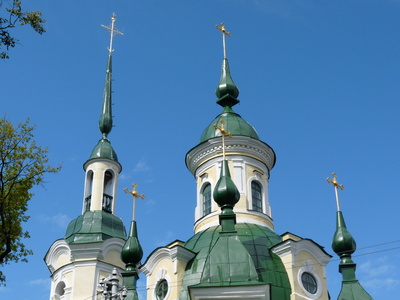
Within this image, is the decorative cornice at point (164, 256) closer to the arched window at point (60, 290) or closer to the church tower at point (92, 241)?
the church tower at point (92, 241)

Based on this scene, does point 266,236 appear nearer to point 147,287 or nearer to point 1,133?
point 147,287

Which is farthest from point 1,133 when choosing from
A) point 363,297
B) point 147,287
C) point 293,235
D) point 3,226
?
point 363,297

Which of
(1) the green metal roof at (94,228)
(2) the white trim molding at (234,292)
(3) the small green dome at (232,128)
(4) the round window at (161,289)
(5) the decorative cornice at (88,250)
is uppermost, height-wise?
(3) the small green dome at (232,128)

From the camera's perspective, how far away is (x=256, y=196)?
1961cm

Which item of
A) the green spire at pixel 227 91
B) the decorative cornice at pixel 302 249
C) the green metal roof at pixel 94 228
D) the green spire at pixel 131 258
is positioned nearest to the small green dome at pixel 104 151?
the green metal roof at pixel 94 228

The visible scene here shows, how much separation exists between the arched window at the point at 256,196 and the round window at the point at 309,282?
3.16 metres

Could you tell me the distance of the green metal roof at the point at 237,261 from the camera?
1402 cm

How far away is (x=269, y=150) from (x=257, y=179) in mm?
1192

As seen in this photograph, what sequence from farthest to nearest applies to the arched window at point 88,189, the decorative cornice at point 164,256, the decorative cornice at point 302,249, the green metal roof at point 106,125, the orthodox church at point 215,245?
the green metal roof at point 106,125 < the arched window at point 88,189 < the decorative cornice at point 164,256 < the decorative cornice at point 302,249 < the orthodox church at point 215,245

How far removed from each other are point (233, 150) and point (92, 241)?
5.21m

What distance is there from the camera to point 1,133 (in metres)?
12.6

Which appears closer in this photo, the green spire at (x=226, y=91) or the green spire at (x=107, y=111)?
the green spire at (x=226, y=91)

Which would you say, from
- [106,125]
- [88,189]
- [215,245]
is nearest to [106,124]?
[106,125]

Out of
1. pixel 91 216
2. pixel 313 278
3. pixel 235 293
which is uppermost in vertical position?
pixel 91 216
